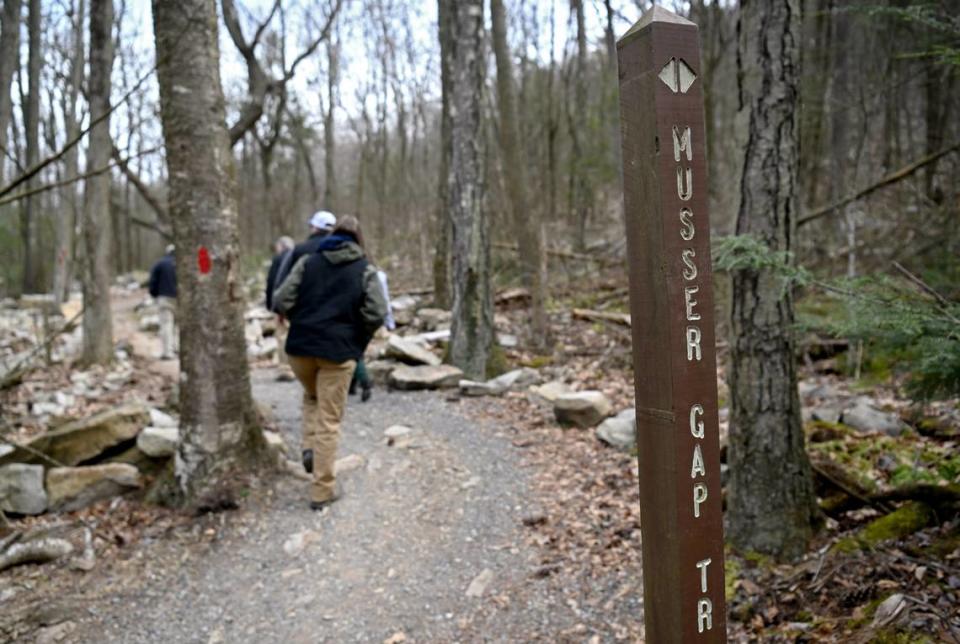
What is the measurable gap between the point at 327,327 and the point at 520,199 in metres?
6.38

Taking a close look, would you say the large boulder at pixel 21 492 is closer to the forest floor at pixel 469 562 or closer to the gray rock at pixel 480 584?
the forest floor at pixel 469 562

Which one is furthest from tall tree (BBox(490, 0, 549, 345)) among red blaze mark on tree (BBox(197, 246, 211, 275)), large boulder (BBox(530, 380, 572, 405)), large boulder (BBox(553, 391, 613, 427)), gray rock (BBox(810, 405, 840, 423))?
red blaze mark on tree (BBox(197, 246, 211, 275))

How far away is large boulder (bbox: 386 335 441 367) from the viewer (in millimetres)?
9406

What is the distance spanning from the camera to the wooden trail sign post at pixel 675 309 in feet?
6.15

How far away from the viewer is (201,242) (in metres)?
5.14

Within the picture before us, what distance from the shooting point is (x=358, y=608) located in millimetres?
4172

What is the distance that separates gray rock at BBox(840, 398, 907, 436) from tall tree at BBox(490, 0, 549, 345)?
5.05 m

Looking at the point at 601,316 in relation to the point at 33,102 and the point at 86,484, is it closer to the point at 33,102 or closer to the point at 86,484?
the point at 86,484

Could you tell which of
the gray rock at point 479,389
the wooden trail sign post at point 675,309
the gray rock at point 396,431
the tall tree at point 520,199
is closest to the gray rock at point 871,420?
the gray rock at point 479,389

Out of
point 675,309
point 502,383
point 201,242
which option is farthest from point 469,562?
point 502,383

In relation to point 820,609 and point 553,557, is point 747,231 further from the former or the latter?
point 553,557

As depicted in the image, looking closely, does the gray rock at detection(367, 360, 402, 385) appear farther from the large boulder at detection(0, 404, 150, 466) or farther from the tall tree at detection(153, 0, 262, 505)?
the tall tree at detection(153, 0, 262, 505)

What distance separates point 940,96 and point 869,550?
391 inches

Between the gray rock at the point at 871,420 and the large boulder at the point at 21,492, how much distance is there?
6.86m
